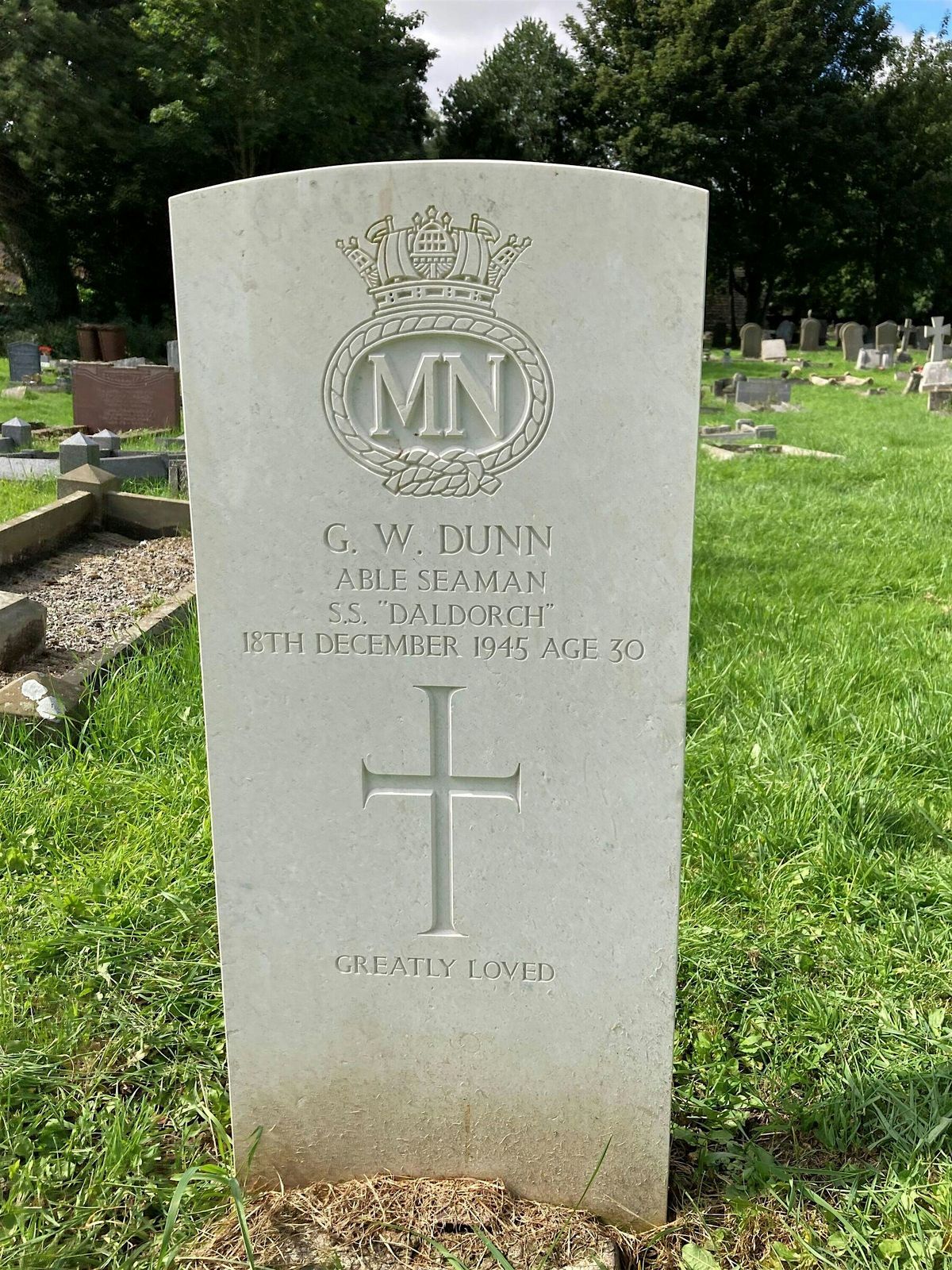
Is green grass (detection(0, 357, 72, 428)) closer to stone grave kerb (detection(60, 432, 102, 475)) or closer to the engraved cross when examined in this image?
stone grave kerb (detection(60, 432, 102, 475))

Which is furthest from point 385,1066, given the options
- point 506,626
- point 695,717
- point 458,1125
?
point 695,717

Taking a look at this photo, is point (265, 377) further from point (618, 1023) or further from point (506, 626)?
point (618, 1023)

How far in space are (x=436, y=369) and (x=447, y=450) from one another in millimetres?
127

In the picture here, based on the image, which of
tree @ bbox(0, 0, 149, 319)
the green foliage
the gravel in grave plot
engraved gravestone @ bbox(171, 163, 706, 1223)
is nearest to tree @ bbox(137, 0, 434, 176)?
the green foliage

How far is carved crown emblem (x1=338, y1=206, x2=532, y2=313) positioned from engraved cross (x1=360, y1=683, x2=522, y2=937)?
64 cm

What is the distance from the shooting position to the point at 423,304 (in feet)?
5.09

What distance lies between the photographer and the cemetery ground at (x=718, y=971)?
188 cm

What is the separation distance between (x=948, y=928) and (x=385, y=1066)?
150 cm

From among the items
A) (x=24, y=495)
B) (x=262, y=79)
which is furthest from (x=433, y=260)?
(x=262, y=79)

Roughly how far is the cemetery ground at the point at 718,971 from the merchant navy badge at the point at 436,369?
1189 mm

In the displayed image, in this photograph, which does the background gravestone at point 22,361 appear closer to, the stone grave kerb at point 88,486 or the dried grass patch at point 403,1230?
the stone grave kerb at point 88,486

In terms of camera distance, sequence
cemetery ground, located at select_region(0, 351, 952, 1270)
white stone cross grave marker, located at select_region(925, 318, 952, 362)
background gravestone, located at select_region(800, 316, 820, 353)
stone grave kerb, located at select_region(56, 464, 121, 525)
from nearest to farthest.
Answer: cemetery ground, located at select_region(0, 351, 952, 1270)
stone grave kerb, located at select_region(56, 464, 121, 525)
white stone cross grave marker, located at select_region(925, 318, 952, 362)
background gravestone, located at select_region(800, 316, 820, 353)

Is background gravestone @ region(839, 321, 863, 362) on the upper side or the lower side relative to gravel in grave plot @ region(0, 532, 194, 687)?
upper

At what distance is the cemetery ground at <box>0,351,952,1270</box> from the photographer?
188 centimetres
